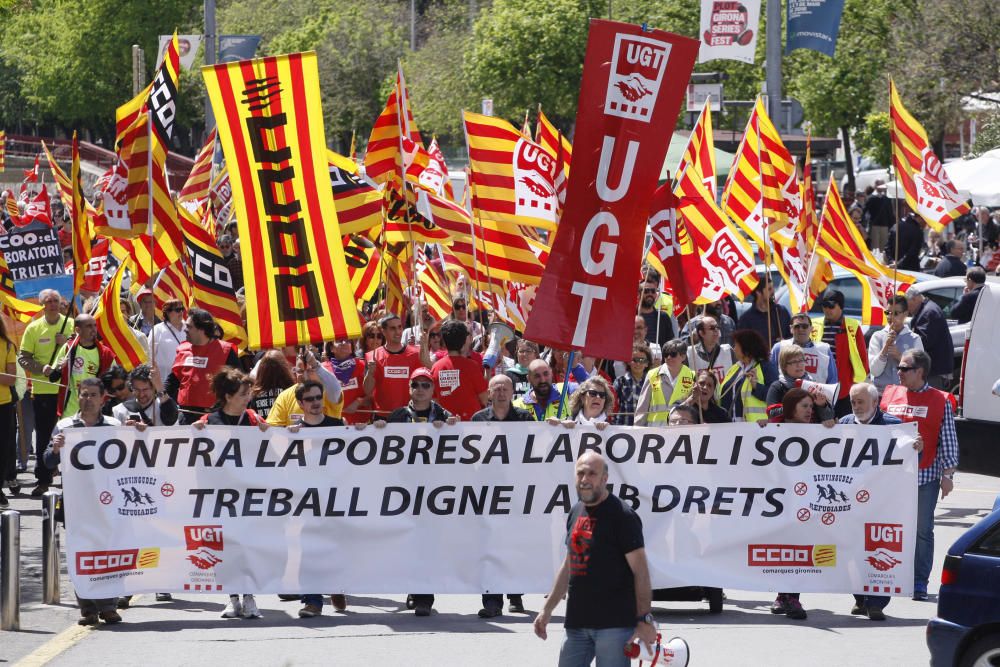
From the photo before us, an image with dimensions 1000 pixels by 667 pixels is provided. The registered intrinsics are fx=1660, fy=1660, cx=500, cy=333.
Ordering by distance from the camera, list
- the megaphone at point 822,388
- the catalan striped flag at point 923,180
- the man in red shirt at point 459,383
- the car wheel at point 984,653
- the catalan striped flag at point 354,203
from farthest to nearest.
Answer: the catalan striped flag at point 923,180 < the catalan striped flag at point 354,203 < the man in red shirt at point 459,383 < the megaphone at point 822,388 < the car wheel at point 984,653

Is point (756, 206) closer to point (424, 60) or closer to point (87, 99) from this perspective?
point (424, 60)

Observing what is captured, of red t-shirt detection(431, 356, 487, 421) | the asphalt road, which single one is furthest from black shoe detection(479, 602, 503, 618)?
red t-shirt detection(431, 356, 487, 421)

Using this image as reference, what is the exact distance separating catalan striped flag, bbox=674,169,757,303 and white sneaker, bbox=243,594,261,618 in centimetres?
615

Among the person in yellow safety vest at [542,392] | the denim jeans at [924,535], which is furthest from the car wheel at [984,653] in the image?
the person in yellow safety vest at [542,392]

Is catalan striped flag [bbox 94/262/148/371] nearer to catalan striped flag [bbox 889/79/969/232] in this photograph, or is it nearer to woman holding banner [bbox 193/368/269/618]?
woman holding banner [bbox 193/368/269/618]

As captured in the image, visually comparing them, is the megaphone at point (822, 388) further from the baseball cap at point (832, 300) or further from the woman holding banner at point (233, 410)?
the woman holding banner at point (233, 410)

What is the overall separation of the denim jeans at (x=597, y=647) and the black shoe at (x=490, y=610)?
124 inches

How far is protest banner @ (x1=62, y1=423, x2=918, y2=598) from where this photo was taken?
9922 mm

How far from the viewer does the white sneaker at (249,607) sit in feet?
33.1

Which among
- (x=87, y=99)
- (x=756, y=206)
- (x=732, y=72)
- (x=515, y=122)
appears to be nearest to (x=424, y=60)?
(x=515, y=122)

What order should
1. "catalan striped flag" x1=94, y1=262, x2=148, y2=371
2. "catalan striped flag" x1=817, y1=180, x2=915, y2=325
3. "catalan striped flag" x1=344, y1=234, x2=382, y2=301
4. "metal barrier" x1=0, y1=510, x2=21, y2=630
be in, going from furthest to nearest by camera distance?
"catalan striped flag" x1=344, y1=234, x2=382, y2=301 → "catalan striped flag" x1=817, y1=180, x2=915, y2=325 → "catalan striped flag" x1=94, y1=262, x2=148, y2=371 → "metal barrier" x1=0, y1=510, x2=21, y2=630

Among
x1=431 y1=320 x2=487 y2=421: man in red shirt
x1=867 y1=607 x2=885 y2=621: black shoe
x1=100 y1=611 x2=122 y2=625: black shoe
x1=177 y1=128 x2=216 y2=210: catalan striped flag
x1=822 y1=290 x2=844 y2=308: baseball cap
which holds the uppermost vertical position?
x1=177 y1=128 x2=216 y2=210: catalan striped flag

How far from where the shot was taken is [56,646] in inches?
365

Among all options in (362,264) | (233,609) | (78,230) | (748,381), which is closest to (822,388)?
(748,381)
